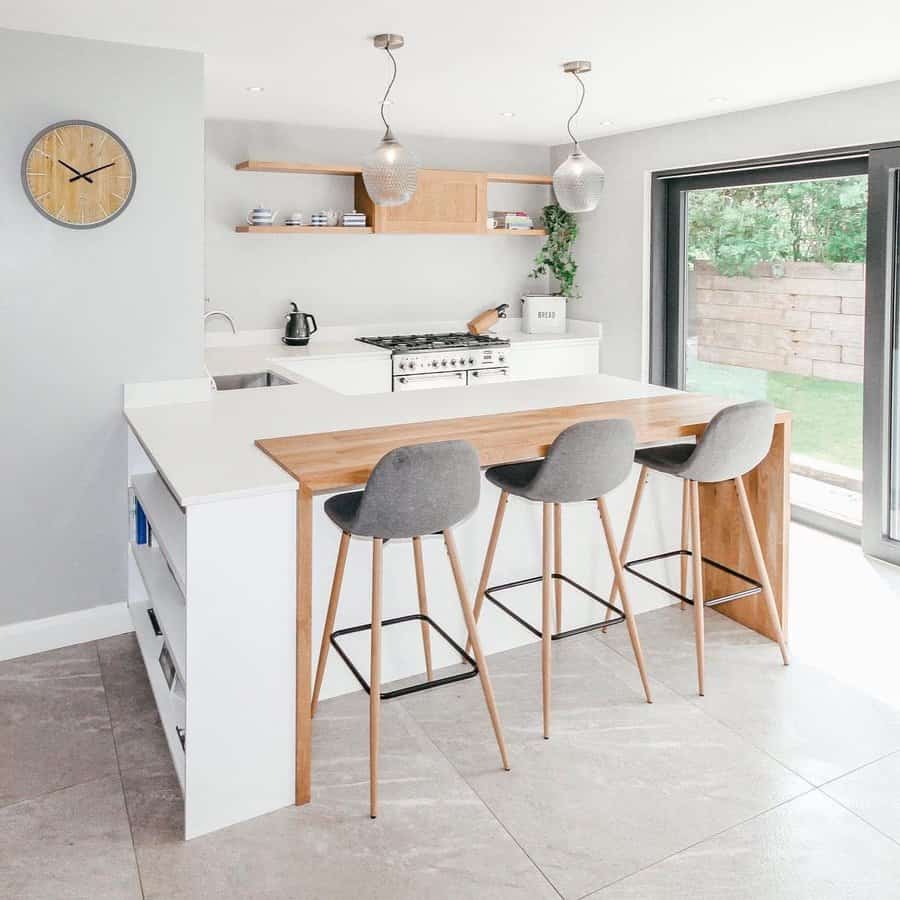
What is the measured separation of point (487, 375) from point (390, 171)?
2.62m

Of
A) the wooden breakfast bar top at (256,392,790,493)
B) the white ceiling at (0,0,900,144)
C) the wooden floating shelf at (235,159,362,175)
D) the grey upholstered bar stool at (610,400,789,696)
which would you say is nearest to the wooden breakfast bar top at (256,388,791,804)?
the wooden breakfast bar top at (256,392,790,493)

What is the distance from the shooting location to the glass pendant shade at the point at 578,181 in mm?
3570

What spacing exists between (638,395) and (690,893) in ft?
6.71

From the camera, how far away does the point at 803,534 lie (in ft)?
16.0

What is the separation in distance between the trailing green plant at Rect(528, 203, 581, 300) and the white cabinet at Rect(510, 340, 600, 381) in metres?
0.48

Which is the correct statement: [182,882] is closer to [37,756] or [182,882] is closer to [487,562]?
[37,756]

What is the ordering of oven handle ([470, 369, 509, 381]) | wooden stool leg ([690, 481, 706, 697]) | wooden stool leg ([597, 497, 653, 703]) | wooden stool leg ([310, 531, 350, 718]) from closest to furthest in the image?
wooden stool leg ([310, 531, 350, 718]), wooden stool leg ([597, 497, 653, 703]), wooden stool leg ([690, 481, 706, 697]), oven handle ([470, 369, 509, 381])

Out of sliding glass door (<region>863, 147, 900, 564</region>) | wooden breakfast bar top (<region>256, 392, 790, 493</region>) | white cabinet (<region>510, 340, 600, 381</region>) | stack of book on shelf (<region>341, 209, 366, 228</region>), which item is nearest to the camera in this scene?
wooden breakfast bar top (<region>256, 392, 790, 493</region>)

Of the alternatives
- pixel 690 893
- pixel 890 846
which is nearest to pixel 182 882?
pixel 690 893

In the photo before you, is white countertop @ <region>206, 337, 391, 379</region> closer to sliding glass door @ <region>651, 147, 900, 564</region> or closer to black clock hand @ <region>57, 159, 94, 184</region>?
black clock hand @ <region>57, 159, 94, 184</region>

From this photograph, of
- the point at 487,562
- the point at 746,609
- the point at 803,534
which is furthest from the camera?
the point at 803,534

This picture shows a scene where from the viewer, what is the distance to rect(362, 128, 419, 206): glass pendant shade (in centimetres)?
316

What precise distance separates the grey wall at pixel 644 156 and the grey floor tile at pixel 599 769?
9.43 ft

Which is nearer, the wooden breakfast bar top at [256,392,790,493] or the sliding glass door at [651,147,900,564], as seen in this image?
the wooden breakfast bar top at [256,392,790,493]
